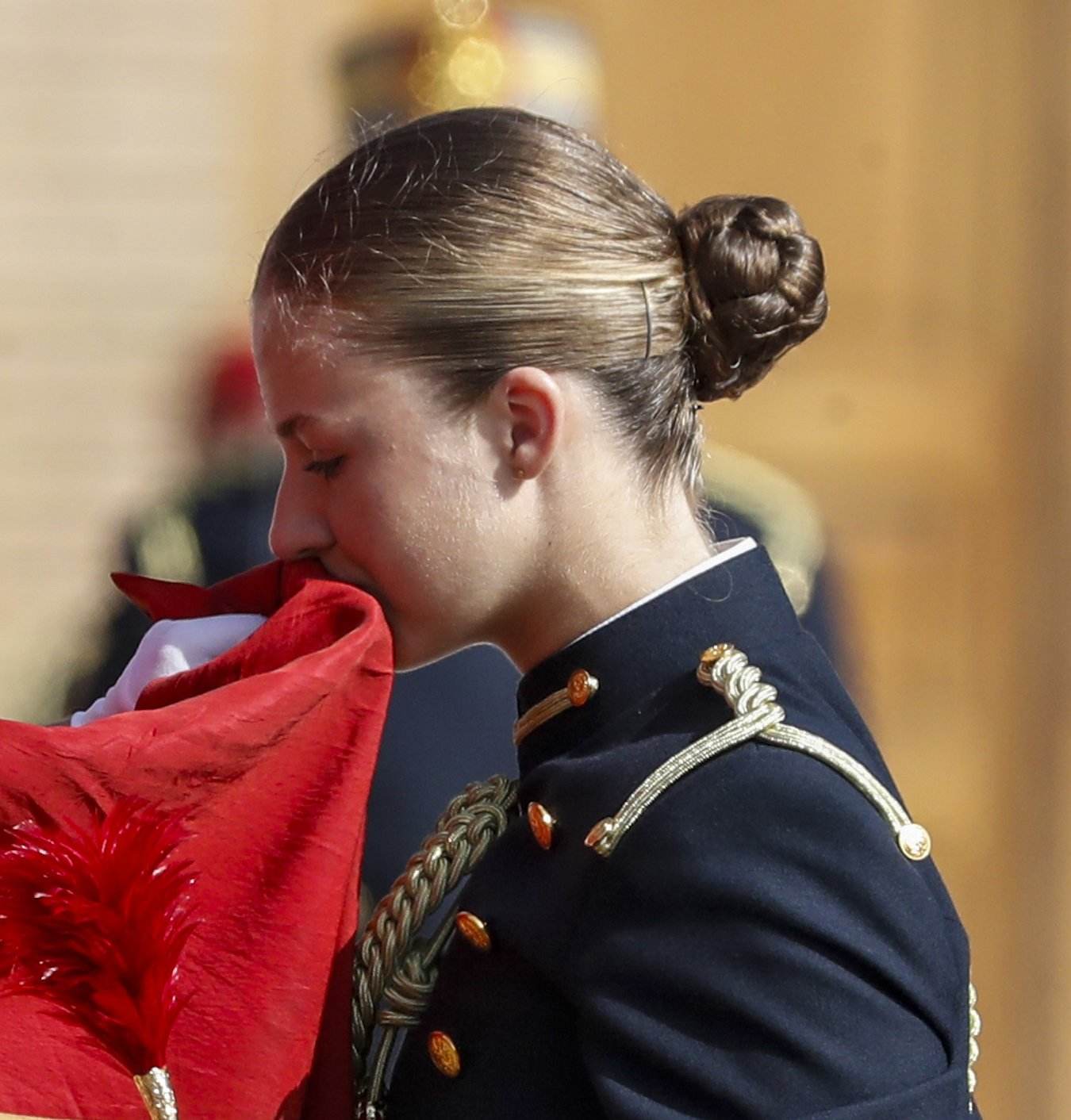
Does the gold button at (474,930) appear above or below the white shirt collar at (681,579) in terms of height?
below

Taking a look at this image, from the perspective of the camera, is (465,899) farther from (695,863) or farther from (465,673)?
(465,673)

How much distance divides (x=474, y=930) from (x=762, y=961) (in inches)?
8.2

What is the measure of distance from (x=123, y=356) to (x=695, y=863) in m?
2.47

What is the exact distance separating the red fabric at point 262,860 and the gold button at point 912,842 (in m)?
0.33

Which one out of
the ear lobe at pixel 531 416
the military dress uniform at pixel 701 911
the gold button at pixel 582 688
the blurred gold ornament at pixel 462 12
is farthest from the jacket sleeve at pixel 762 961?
the blurred gold ornament at pixel 462 12

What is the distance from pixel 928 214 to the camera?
317 centimetres

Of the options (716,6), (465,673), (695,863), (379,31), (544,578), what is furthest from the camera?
(716,6)

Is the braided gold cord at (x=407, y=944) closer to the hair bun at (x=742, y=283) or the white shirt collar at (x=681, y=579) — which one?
the white shirt collar at (x=681, y=579)

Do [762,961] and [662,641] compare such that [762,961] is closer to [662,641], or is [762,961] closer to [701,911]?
[701,911]

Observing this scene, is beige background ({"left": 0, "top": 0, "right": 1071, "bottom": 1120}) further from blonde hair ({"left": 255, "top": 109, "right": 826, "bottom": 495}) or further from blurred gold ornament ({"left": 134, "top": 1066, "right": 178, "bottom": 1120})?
blurred gold ornament ({"left": 134, "top": 1066, "right": 178, "bottom": 1120})

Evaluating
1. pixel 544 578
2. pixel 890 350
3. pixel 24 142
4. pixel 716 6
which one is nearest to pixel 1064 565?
pixel 890 350

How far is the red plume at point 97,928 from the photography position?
3.25ft

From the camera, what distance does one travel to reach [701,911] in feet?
3.19

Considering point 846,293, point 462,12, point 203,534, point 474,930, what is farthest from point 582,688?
point 846,293
